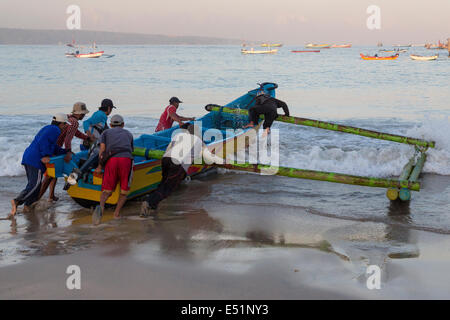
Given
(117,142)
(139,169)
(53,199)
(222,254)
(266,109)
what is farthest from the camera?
(266,109)

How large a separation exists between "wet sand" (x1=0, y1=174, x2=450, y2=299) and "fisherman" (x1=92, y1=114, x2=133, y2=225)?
43 centimetres

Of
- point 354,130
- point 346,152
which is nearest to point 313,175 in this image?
point 354,130

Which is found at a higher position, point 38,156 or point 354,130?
point 354,130

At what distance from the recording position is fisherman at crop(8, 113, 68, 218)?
696 centimetres

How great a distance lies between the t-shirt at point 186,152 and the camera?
6.95 metres

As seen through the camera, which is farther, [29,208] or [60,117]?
[29,208]

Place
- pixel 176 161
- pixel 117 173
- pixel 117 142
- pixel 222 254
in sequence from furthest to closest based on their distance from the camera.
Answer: pixel 176 161, pixel 117 173, pixel 117 142, pixel 222 254

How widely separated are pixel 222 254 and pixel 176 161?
194 centimetres

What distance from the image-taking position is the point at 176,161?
695 cm
